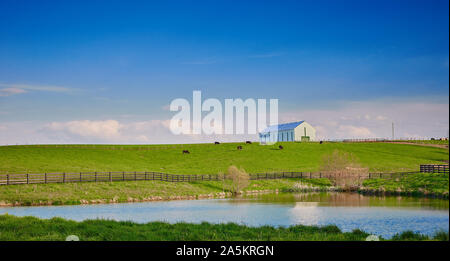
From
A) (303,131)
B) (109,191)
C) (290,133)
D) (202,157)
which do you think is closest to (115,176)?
(109,191)

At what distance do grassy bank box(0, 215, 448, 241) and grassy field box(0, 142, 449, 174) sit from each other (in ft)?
151

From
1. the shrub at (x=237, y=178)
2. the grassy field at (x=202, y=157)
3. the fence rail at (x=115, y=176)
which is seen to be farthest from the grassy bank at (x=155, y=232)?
the grassy field at (x=202, y=157)

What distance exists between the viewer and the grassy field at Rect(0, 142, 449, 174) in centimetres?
7388

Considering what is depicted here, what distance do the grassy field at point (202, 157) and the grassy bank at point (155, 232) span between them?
4613 centimetres

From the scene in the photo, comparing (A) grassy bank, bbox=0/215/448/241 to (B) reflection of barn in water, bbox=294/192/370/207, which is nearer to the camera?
(A) grassy bank, bbox=0/215/448/241

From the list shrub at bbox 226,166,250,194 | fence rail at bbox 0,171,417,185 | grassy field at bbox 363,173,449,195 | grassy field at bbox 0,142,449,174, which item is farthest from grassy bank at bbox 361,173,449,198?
grassy field at bbox 0,142,449,174

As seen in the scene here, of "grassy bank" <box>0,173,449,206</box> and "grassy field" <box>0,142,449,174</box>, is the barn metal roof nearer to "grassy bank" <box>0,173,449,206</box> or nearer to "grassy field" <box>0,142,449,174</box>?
"grassy field" <box>0,142,449,174</box>

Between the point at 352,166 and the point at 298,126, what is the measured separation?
230 ft

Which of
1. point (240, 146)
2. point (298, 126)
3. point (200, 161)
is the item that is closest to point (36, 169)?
point (200, 161)

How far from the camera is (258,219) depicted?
89.2 ft

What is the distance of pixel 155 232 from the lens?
711 inches

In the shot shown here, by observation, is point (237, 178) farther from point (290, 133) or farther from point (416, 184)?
point (290, 133)

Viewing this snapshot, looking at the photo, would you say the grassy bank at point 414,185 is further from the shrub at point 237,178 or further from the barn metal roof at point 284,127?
the barn metal roof at point 284,127
